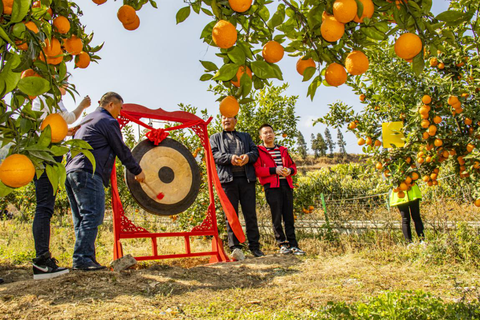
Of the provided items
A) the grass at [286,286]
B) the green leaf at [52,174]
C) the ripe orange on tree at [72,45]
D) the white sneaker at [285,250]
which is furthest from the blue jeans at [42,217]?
the white sneaker at [285,250]

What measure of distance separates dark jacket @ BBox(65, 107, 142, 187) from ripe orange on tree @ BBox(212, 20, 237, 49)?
2379 mm

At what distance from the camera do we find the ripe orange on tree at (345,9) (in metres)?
1.09

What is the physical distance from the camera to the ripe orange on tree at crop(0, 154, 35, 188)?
870 millimetres

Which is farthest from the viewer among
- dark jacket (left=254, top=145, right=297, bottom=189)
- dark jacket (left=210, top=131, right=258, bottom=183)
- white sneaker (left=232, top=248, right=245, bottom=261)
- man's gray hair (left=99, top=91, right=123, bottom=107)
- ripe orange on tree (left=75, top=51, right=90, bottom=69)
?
dark jacket (left=254, top=145, right=297, bottom=189)

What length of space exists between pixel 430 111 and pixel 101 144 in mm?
3250

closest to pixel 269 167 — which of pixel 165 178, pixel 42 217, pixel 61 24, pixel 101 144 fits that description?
pixel 165 178

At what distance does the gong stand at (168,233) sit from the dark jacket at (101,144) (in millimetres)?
358

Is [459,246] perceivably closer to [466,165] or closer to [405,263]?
[405,263]

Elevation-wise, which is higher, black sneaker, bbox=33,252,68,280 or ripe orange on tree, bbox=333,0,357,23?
ripe orange on tree, bbox=333,0,357,23

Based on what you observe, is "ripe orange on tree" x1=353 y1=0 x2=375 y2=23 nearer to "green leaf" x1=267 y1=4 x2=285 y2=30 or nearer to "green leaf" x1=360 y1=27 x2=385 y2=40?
"green leaf" x1=360 y1=27 x2=385 y2=40

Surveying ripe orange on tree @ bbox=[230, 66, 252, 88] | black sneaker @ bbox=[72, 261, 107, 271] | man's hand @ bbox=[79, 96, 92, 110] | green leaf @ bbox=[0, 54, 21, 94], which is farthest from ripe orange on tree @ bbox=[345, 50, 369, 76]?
black sneaker @ bbox=[72, 261, 107, 271]

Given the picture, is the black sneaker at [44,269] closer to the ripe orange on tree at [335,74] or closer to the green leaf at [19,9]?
the green leaf at [19,9]

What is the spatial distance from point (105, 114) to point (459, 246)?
4.04 meters

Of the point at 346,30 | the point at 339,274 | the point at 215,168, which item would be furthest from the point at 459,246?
the point at 346,30
